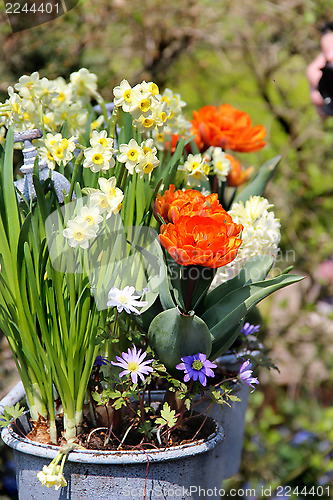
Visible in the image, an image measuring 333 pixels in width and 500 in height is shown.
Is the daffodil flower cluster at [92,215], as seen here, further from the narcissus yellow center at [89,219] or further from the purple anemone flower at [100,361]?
the purple anemone flower at [100,361]

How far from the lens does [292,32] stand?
5.83 feet

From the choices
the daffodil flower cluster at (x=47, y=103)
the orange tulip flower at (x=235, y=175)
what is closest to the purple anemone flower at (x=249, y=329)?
the orange tulip flower at (x=235, y=175)

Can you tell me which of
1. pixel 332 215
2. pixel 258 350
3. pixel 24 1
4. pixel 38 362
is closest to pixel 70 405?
pixel 38 362

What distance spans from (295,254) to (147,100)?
1.41 m

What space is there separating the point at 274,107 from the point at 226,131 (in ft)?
3.95

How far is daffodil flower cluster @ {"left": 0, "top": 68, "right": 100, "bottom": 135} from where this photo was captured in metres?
0.67

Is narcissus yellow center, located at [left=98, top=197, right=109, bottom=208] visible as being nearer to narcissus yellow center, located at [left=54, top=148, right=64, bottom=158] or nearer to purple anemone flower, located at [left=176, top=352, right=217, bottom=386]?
narcissus yellow center, located at [left=54, top=148, right=64, bottom=158]

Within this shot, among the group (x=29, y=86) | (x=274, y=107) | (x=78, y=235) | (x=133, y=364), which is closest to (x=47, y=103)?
(x=29, y=86)

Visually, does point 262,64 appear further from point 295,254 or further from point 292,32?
point 295,254

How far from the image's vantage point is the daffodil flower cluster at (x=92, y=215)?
548 mm

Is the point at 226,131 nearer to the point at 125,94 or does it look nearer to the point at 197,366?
the point at 125,94

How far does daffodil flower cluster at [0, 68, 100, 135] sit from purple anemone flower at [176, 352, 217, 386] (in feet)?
1.14

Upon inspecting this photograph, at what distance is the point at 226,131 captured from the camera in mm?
831

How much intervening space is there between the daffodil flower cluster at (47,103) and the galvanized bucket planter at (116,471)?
40cm
